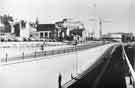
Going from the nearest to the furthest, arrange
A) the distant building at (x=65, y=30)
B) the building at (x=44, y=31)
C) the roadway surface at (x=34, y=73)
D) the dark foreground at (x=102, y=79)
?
the roadway surface at (x=34, y=73)
the dark foreground at (x=102, y=79)
the building at (x=44, y=31)
the distant building at (x=65, y=30)

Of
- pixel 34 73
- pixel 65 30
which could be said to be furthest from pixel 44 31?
pixel 34 73

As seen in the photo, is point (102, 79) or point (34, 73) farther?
point (102, 79)

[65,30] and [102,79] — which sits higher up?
[65,30]

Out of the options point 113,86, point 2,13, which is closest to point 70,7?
point 2,13

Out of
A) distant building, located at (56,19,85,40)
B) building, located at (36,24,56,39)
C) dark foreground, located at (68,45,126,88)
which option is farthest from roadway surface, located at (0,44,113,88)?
→ distant building, located at (56,19,85,40)

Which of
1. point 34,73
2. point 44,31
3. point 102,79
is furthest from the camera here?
point 44,31

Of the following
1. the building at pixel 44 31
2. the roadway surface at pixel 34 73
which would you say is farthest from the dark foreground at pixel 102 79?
the building at pixel 44 31

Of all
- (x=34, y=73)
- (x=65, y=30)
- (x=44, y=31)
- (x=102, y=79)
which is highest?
(x=65, y=30)

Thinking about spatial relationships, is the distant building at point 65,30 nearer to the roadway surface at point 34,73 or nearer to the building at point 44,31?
the building at point 44,31

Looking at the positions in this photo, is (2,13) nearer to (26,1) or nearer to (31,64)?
(26,1)

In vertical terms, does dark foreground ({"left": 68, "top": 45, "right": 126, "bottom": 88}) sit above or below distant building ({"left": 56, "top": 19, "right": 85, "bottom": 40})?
below

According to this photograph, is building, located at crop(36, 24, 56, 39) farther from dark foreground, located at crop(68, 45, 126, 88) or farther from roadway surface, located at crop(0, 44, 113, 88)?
dark foreground, located at crop(68, 45, 126, 88)

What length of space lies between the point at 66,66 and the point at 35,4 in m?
5.40

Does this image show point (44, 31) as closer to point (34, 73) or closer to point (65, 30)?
point (65, 30)
